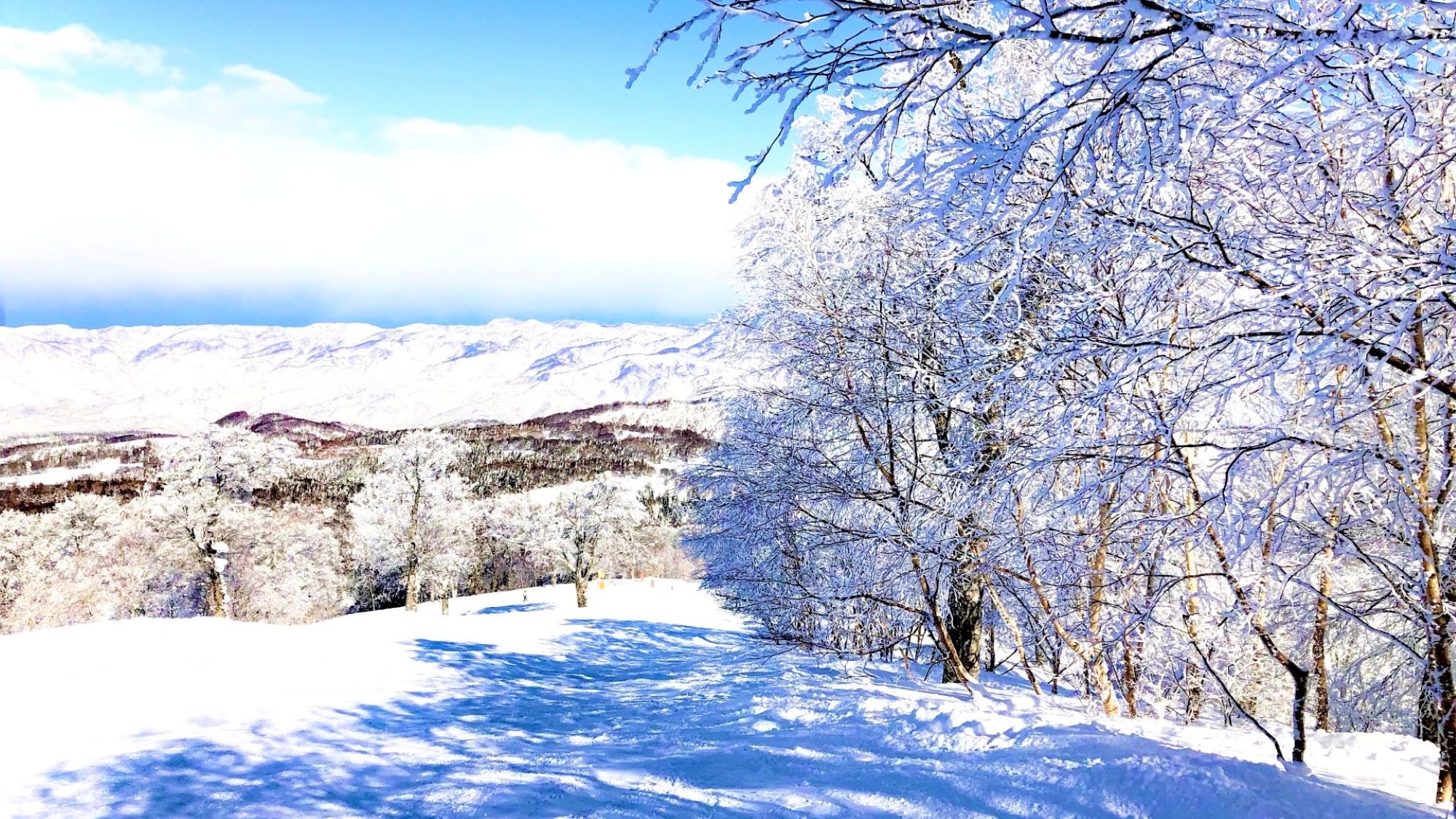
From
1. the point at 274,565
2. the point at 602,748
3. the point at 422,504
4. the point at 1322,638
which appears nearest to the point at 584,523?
the point at 422,504

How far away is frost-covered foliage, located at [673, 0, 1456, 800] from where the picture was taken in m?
2.25

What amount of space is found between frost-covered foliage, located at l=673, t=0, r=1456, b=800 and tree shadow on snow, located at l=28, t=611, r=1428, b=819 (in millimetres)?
745

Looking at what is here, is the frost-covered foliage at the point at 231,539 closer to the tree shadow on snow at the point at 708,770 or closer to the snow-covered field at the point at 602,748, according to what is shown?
the snow-covered field at the point at 602,748

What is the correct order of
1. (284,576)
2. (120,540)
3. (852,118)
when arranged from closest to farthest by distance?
(852,118)
(120,540)
(284,576)

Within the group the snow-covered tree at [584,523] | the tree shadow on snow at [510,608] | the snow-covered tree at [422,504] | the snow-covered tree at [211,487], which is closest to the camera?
the snow-covered tree at [211,487]

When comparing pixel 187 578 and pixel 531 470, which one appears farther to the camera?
pixel 531 470

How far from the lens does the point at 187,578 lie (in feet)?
107

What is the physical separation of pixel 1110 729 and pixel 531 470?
141 meters

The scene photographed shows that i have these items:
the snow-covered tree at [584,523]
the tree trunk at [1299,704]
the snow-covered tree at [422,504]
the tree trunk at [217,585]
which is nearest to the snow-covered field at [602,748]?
the tree trunk at [1299,704]

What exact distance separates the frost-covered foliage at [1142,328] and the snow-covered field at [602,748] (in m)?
0.67

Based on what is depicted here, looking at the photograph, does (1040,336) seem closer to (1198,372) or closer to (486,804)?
(1198,372)

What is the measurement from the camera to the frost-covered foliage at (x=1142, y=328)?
2.25 m

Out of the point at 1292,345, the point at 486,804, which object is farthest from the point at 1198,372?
the point at 486,804

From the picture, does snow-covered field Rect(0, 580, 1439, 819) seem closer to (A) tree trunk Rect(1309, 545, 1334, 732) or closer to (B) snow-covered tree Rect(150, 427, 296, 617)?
(A) tree trunk Rect(1309, 545, 1334, 732)
